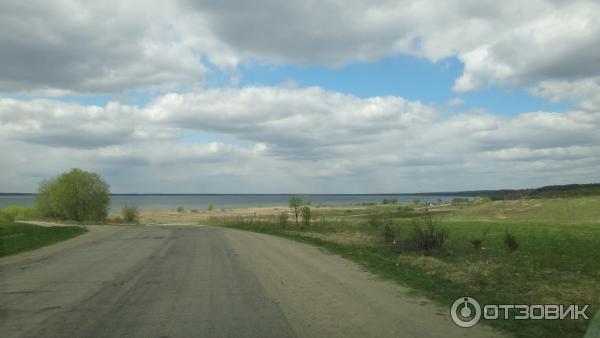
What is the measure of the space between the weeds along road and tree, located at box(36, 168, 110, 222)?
4898 cm

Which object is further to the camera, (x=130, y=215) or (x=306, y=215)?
(x=130, y=215)

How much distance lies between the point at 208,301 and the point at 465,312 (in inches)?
181

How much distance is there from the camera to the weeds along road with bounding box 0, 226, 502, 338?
22.9 feet

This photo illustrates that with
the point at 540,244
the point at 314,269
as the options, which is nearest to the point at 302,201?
the point at 540,244

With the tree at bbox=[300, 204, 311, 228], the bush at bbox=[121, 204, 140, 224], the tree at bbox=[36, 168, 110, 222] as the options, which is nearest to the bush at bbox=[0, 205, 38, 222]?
the tree at bbox=[36, 168, 110, 222]

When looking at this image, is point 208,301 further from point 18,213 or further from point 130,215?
point 18,213

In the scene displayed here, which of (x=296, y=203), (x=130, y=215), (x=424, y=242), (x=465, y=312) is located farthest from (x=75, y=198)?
(x=465, y=312)

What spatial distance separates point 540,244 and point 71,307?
19.3 m

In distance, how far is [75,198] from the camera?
60.2 metres

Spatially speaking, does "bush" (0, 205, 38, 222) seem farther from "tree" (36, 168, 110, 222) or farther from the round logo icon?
the round logo icon

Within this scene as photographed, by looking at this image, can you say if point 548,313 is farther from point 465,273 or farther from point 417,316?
point 465,273

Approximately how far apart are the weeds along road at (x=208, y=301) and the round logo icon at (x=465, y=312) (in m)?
0.18

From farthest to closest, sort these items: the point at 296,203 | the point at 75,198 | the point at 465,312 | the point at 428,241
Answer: the point at 75,198, the point at 296,203, the point at 428,241, the point at 465,312

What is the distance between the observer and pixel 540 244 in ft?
68.9
